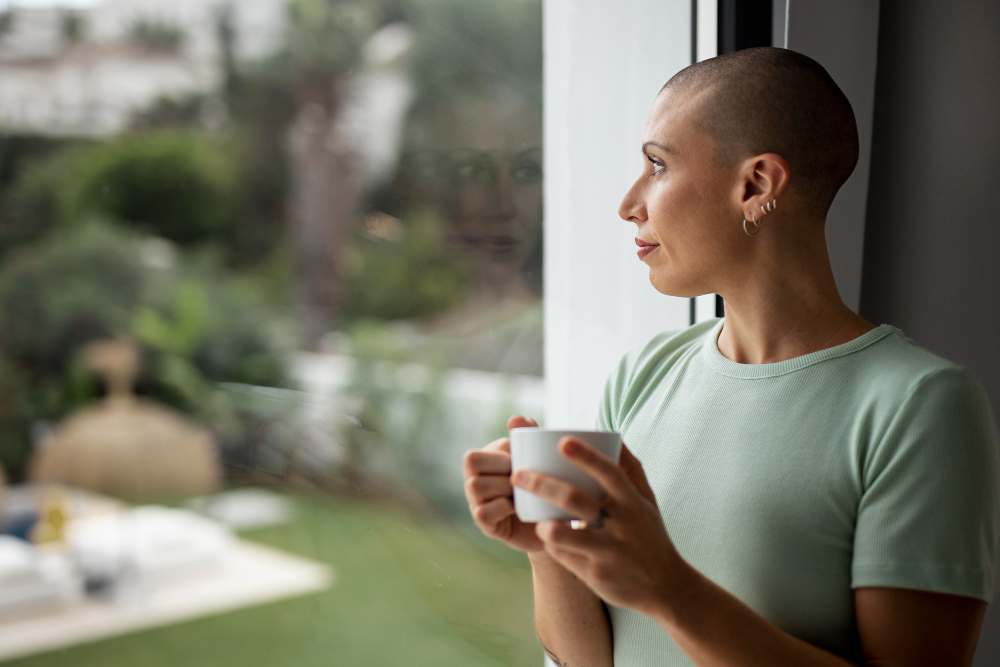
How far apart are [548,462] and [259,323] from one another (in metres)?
0.65

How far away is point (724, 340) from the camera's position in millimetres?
1063

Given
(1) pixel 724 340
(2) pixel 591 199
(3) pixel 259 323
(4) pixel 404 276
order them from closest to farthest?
(1) pixel 724 340, (3) pixel 259 323, (4) pixel 404 276, (2) pixel 591 199

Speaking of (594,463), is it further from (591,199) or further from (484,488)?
(591,199)

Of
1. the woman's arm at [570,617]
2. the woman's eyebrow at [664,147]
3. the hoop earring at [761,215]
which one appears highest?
the woman's eyebrow at [664,147]

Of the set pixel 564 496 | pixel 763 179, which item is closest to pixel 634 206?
pixel 763 179

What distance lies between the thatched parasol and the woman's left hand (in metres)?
0.64

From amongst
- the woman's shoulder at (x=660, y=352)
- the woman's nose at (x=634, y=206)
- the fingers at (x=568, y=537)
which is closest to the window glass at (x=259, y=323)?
the woman's shoulder at (x=660, y=352)

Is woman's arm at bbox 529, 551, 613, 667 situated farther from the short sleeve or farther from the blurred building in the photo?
the blurred building

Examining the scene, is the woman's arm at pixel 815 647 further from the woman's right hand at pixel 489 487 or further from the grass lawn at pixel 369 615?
the grass lawn at pixel 369 615

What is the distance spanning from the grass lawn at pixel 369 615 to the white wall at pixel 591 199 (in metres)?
0.37

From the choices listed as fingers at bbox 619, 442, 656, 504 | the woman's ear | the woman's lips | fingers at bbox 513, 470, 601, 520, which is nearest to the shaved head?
the woman's ear

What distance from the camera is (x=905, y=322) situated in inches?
56.9

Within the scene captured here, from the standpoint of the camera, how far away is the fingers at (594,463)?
68 cm

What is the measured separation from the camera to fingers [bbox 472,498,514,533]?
2.68 ft
